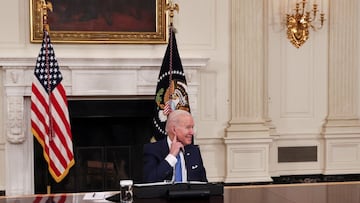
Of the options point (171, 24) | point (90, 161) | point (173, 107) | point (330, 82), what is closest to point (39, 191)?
point (90, 161)

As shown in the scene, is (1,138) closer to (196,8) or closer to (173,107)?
(173,107)

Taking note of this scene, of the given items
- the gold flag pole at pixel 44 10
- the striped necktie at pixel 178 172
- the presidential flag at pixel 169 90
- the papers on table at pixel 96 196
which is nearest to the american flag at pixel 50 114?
the gold flag pole at pixel 44 10

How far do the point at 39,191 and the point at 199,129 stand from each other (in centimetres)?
195

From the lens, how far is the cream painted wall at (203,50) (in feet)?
20.0

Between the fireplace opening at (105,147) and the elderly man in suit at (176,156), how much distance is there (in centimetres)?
258

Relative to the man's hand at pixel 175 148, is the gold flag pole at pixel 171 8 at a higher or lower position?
higher

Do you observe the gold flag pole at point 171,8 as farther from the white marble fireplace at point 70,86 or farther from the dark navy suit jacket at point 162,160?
the dark navy suit jacket at point 162,160

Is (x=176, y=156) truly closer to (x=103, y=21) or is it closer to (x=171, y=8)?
(x=171, y=8)

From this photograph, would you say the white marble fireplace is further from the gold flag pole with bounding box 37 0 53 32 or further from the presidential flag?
the gold flag pole with bounding box 37 0 53 32

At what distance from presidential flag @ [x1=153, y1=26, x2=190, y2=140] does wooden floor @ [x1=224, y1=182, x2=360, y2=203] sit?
2.42 metres

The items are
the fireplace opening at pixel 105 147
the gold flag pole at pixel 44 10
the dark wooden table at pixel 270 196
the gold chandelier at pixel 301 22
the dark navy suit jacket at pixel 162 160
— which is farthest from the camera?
the gold chandelier at pixel 301 22

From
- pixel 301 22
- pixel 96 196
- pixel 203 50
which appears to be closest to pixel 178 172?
pixel 96 196

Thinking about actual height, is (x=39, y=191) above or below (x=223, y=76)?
below

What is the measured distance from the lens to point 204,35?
6.42 meters
